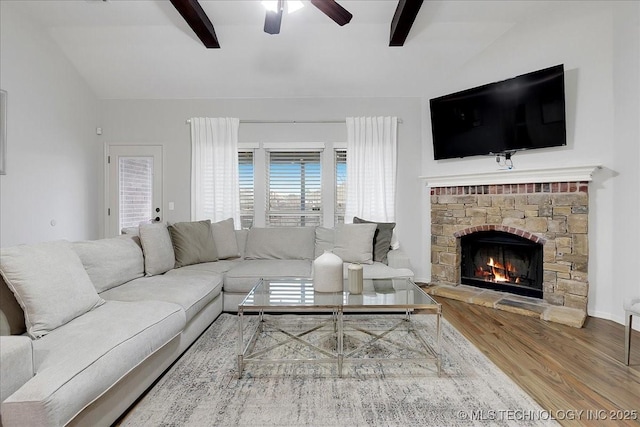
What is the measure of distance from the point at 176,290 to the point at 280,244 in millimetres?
1666

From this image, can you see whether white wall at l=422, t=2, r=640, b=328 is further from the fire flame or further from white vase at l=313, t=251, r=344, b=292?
white vase at l=313, t=251, r=344, b=292

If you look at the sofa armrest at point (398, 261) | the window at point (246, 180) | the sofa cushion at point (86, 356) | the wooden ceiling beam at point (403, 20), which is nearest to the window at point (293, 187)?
the window at point (246, 180)

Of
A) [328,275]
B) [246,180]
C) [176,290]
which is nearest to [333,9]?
[328,275]

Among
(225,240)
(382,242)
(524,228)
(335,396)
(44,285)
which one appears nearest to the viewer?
(44,285)

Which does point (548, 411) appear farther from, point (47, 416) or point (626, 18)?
point (626, 18)

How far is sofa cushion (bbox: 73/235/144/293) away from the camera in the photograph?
91.5 inches

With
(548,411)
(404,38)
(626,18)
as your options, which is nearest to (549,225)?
(626,18)

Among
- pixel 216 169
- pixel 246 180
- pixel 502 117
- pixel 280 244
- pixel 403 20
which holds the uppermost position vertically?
pixel 403 20

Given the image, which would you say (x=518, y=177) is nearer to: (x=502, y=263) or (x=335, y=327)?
(x=502, y=263)

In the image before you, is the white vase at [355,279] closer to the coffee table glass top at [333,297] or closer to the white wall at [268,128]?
the coffee table glass top at [333,297]

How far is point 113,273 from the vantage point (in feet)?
8.14

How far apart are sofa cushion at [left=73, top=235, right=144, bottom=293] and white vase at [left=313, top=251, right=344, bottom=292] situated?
1.55m

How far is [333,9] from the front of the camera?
93.0 inches

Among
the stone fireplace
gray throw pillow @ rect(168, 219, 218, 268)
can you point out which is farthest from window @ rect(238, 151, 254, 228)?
the stone fireplace
